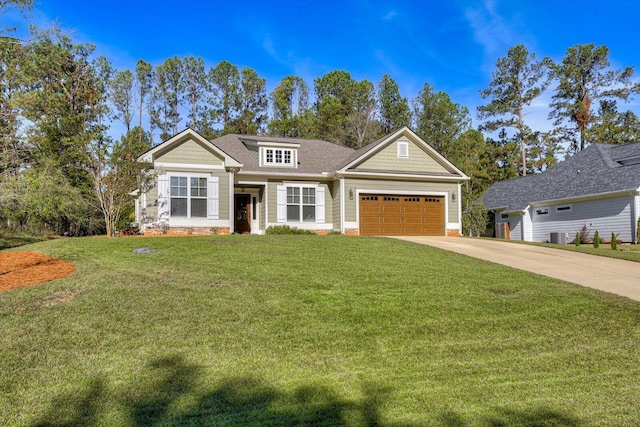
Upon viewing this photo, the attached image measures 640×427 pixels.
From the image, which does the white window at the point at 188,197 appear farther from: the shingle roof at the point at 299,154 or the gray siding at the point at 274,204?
the gray siding at the point at 274,204

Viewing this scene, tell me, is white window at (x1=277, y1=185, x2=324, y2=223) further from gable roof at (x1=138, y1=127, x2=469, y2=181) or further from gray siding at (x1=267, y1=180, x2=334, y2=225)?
gable roof at (x1=138, y1=127, x2=469, y2=181)

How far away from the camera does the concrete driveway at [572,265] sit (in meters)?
9.27

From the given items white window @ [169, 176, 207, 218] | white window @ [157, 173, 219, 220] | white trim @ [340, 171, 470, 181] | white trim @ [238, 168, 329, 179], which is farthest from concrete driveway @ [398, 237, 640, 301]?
white window @ [169, 176, 207, 218]

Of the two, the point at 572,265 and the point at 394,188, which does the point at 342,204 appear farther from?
the point at 572,265

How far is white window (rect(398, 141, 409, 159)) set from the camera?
20.2 meters

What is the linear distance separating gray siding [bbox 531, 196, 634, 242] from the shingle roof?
41.5ft

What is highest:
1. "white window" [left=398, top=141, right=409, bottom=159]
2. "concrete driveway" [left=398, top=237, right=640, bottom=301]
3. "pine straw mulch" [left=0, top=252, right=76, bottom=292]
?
"white window" [left=398, top=141, right=409, bottom=159]

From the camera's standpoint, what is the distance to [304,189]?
19500 millimetres

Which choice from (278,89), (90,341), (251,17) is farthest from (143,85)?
(90,341)

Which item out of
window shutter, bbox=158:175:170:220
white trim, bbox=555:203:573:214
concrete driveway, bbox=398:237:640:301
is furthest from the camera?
white trim, bbox=555:203:573:214

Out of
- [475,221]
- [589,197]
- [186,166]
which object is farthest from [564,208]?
[186,166]

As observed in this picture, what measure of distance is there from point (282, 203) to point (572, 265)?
11.3 m

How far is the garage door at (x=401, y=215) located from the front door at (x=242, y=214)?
5.20 meters

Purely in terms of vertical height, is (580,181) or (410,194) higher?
(580,181)
